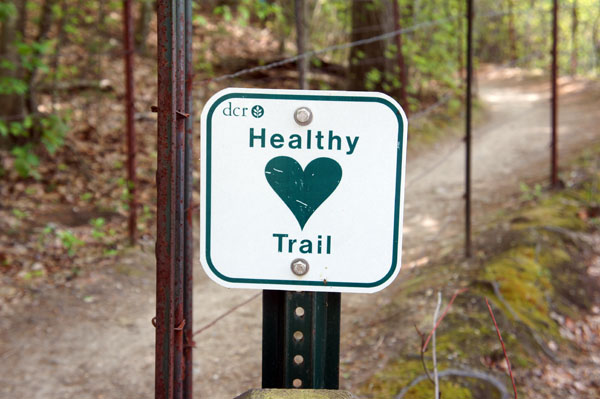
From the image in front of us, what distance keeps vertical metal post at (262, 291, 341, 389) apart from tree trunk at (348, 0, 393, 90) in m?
8.53

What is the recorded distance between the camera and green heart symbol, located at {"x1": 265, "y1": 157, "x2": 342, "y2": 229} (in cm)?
130

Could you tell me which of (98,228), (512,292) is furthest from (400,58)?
(98,228)

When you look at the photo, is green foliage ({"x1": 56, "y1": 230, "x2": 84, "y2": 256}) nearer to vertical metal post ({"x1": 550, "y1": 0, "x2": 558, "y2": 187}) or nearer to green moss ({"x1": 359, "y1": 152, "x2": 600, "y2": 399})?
green moss ({"x1": 359, "y1": 152, "x2": 600, "y2": 399})

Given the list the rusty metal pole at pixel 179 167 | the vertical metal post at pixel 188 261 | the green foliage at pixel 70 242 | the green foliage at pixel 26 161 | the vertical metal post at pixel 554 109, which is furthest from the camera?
the vertical metal post at pixel 554 109

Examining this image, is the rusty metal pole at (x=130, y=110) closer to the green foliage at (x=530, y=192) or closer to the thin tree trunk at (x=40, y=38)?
the thin tree trunk at (x=40, y=38)

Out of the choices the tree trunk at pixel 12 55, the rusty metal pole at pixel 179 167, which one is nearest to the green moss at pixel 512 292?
the rusty metal pole at pixel 179 167

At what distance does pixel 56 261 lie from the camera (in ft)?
17.1

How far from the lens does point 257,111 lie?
130 cm

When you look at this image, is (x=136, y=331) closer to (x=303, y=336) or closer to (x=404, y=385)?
(x=404, y=385)

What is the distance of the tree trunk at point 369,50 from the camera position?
9.70m

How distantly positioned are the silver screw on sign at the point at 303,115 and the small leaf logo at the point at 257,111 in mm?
75

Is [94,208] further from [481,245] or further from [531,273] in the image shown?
[531,273]

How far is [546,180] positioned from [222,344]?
4608 millimetres

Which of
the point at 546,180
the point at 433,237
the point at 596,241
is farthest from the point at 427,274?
the point at 546,180
